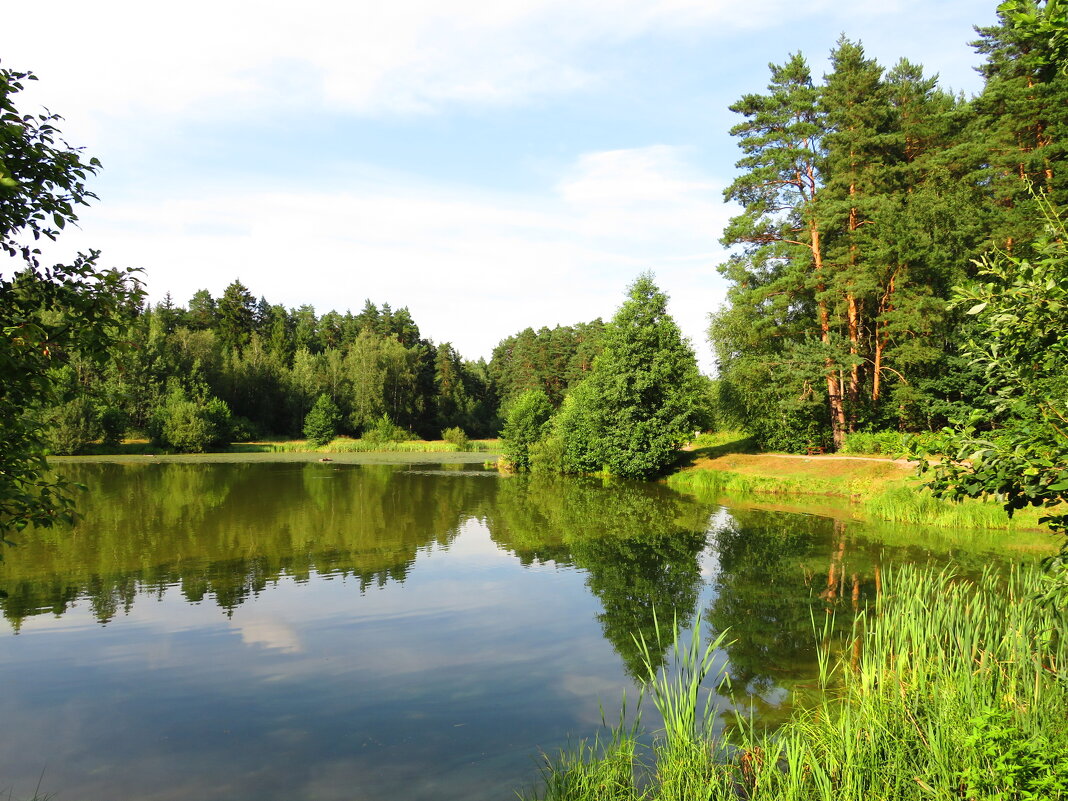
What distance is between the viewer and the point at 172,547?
18844mm

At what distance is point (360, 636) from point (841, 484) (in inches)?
924

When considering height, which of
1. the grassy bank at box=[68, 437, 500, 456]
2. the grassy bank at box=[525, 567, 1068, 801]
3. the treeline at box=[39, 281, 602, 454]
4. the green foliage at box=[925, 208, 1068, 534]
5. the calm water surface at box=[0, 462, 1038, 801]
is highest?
the treeline at box=[39, 281, 602, 454]

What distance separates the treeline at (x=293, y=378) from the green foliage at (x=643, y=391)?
30.2 meters

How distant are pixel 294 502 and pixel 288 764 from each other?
903 inches

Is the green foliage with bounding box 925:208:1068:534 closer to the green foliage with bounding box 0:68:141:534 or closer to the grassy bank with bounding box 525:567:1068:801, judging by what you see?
the grassy bank with bounding box 525:567:1068:801

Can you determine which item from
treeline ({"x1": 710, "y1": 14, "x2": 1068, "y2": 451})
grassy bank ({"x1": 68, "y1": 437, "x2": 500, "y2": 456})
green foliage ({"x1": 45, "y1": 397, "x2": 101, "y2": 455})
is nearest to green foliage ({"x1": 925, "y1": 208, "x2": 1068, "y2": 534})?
treeline ({"x1": 710, "y1": 14, "x2": 1068, "y2": 451})

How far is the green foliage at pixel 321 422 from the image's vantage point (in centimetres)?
7231

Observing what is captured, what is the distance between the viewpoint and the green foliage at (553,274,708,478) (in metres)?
38.4

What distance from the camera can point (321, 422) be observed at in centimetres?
7231

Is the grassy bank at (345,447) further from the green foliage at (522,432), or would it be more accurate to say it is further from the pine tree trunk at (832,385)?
the pine tree trunk at (832,385)

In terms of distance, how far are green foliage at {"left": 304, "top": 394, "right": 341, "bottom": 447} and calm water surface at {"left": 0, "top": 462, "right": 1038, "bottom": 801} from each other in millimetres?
48285

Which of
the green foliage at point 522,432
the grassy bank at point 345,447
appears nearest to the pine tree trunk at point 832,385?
the green foliage at point 522,432

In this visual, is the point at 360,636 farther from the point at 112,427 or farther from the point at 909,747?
the point at 112,427

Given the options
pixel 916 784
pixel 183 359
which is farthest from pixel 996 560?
pixel 183 359
